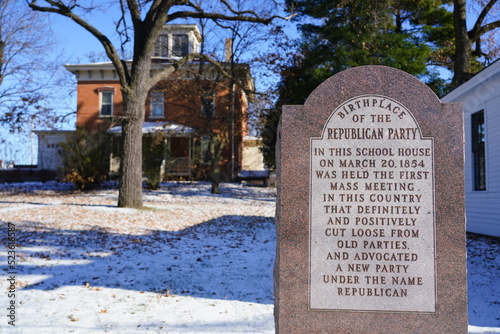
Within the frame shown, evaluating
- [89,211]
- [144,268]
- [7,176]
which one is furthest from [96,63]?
[144,268]

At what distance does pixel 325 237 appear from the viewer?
3949mm

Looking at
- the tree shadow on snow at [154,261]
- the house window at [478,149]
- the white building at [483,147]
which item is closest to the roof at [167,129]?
the tree shadow on snow at [154,261]

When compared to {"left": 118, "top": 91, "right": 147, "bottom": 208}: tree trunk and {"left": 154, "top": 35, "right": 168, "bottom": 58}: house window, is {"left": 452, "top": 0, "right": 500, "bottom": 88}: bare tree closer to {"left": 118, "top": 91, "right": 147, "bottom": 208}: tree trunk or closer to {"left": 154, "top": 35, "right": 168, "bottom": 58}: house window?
{"left": 118, "top": 91, "right": 147, "bottom": 208}: tree trunk

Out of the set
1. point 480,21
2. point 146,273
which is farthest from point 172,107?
point 146,273

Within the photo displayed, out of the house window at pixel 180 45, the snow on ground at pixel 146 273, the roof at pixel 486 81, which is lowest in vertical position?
the snow on ground at pixel 146 273

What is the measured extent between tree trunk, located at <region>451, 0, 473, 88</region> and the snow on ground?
616 cm

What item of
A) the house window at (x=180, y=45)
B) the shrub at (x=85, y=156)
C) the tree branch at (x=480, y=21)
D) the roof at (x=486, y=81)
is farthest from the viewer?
the house window at (x=180, y=45)

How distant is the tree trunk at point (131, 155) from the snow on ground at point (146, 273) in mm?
640

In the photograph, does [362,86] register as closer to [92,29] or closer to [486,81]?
[486,81]

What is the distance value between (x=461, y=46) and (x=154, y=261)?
43.8 feet

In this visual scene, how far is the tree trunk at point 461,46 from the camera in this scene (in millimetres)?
15832

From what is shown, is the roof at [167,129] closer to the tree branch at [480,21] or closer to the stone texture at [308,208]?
the tree branch at [480,21]

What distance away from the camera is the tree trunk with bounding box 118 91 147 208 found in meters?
14.6

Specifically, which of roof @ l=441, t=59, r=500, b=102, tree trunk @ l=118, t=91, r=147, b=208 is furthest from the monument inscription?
tree trunk @ l=118, t=91, r=147, b=208
